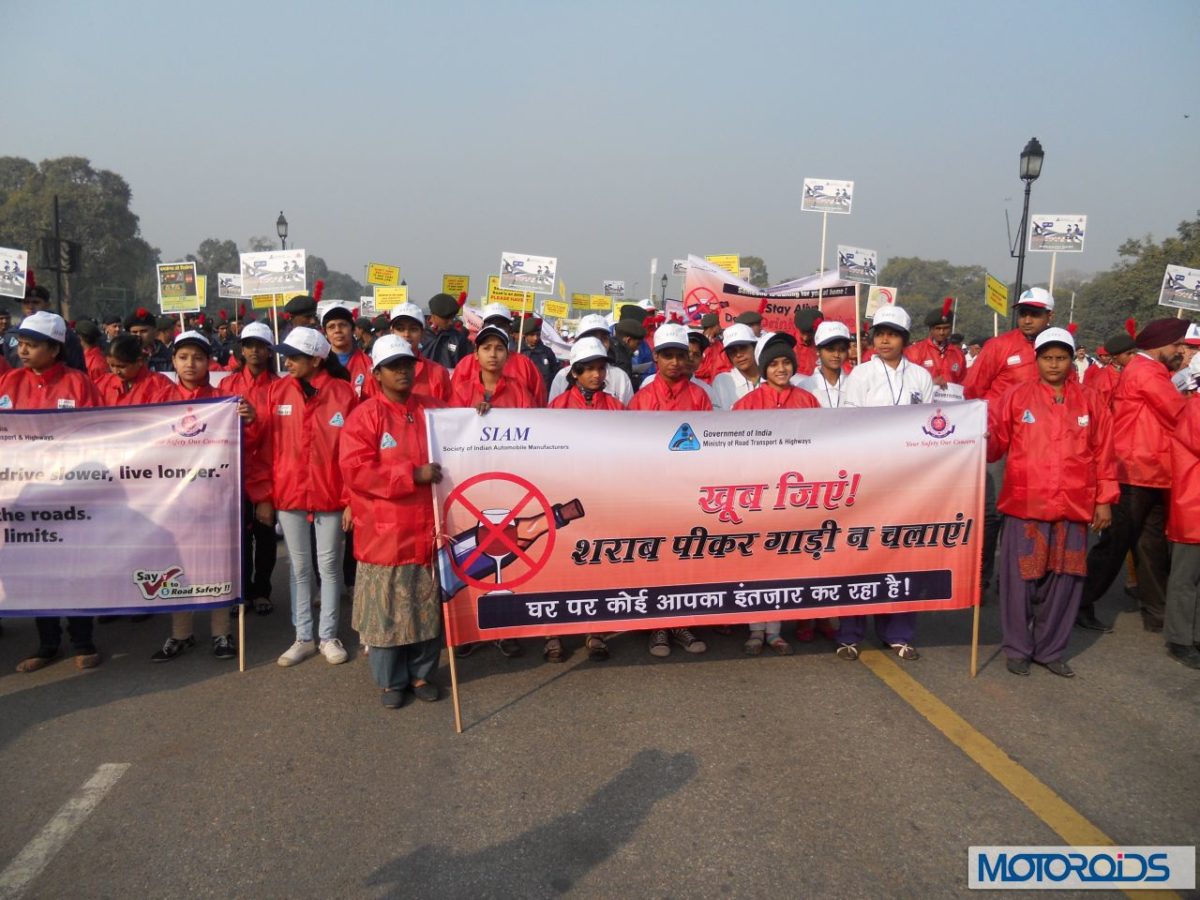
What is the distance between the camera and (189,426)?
15.4 feet

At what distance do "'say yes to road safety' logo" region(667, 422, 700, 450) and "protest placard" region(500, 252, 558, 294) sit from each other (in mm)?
5929

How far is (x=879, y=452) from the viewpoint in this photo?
4.53 metres

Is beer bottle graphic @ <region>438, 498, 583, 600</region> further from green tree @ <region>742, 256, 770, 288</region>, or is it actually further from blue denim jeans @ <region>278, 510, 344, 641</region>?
green tree @ <region>742, 256, 770, 288</region>

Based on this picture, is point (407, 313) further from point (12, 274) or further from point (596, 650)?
point (12, 274)

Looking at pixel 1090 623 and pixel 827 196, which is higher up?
pixel 827 196

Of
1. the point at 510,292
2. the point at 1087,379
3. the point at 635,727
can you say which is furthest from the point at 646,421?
the point at 510,292

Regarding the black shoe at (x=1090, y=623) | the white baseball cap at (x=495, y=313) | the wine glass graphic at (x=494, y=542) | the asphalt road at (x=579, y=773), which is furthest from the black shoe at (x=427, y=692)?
the black shoe at (x=1090, y=623)

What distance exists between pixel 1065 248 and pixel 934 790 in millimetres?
9844

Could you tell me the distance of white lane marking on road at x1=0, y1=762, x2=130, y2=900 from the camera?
2773 mm

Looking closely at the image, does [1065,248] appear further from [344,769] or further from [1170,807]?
[344,769]

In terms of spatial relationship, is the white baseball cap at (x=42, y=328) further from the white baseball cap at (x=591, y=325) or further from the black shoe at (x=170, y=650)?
the white baseball cap at (x=591, y=325)

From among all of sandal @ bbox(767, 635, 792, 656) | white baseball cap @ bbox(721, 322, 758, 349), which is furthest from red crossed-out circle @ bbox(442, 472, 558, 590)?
white baseball cap @ bbox(721, 322, 758, 349)

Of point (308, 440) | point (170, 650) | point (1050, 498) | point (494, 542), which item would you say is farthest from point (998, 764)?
point (170, 650)

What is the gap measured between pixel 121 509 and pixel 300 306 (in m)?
2.63
